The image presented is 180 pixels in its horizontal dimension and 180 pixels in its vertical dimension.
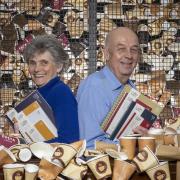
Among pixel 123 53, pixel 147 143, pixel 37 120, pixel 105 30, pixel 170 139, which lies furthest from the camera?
pixel 105 30

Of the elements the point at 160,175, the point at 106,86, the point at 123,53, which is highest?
the point at 123,53

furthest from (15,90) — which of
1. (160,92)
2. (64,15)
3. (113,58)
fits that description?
(113,58)

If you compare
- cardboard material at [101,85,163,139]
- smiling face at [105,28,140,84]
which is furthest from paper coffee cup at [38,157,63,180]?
smiling face at [105,28,140,84]

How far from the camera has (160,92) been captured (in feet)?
14.6

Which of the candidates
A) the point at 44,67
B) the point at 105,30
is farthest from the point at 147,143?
the point at 105,30

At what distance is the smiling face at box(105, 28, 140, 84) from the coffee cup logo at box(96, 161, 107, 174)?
904 millimetres

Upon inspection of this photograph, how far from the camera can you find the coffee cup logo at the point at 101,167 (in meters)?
2.00

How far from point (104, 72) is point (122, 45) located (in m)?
0.19

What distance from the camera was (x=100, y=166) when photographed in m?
2.01

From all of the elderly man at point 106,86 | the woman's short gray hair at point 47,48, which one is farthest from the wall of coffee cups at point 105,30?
the woman's short gray hair at point 47,48

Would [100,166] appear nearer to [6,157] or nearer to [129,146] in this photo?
[129,146]

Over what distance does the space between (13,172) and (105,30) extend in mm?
2555

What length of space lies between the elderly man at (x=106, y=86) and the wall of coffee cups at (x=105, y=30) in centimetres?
150

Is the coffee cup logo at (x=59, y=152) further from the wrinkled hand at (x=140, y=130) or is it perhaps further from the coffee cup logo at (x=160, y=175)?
the wrinkled hand at (x=140, y=130)
